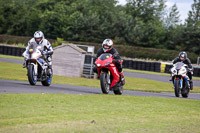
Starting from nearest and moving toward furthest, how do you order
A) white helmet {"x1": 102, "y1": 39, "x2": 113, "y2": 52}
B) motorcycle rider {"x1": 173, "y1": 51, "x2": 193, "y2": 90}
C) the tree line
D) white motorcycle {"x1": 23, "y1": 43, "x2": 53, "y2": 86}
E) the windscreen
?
the windscreen, white helmet {"x1": 102, "y1": 39, "x2": 113, "y2": 52}, white motorcycle {"x1": 23, "y1": 43, "x2": 53, "y2": 86}, motorcycle rider {"x1": 173, "y1": 51, "x2": 193, "y2": 90}, the tree line

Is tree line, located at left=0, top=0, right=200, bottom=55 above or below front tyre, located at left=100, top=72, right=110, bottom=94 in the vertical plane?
above

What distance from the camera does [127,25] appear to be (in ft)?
251

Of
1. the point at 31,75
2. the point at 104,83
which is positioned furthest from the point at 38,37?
the point at 104,83

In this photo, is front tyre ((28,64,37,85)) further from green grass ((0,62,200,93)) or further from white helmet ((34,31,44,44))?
green grass ((0,62,200,93))

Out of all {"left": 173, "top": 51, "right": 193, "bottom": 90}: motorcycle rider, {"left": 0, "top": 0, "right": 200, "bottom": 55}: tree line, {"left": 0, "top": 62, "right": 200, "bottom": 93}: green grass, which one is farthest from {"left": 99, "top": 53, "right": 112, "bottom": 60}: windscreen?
{"left": 0, "top": 0, "right": 200, "bottom": 55}: tree line

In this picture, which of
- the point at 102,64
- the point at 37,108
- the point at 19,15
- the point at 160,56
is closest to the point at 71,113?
the point at 37,108

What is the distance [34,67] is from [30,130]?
8.06 m

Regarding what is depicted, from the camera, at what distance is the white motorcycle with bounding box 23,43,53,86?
13992 millimetres

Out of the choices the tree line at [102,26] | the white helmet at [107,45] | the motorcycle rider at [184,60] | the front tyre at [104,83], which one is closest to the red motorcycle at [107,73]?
the front tyre at [104,83]

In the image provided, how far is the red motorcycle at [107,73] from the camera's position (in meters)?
12.8

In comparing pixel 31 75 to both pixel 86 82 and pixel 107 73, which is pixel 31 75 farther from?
pixel 86 82

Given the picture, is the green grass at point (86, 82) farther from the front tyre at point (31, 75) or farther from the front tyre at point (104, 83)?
the front tyre at point (104, 83)

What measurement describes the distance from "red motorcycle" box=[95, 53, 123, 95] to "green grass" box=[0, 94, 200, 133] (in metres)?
2.41

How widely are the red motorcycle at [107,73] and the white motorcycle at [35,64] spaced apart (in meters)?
2.33
